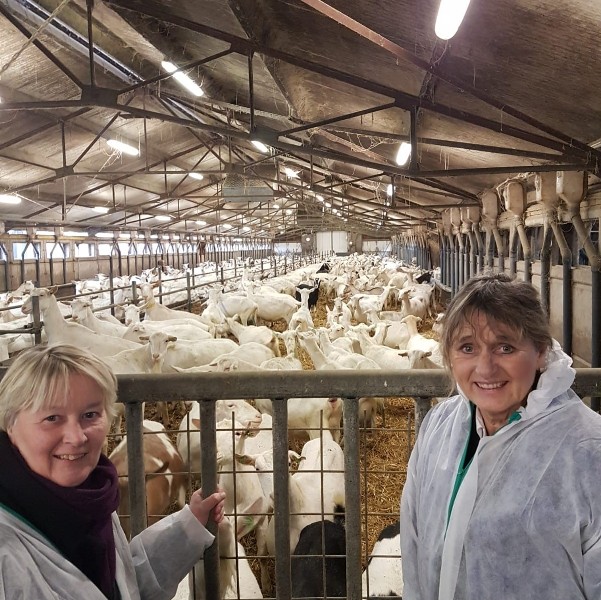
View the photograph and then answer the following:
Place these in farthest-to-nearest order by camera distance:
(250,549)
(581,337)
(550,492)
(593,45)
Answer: (581,337)
(250,549)
(593,45)
(550,492)

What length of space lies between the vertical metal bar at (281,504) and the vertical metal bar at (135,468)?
65 centimetres

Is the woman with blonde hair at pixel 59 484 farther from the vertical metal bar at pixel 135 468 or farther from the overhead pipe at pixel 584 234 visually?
the overhead pipe at pixel 584 234

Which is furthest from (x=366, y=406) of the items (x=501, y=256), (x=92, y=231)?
(x=92, y=231)

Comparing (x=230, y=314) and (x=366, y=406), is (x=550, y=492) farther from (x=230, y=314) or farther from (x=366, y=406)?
(x=230, y=314)

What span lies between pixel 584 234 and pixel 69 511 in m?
7.17

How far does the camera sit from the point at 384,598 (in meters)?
2.61

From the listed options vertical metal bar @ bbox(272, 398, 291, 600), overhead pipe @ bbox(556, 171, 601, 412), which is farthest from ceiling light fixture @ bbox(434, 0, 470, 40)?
overhead pipe @ bbox(556, 171, 601, 412)

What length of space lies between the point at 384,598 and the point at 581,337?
603 cm

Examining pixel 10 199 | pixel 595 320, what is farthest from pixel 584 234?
pixel 10 199

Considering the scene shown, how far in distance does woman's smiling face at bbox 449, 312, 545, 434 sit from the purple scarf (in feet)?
4.03

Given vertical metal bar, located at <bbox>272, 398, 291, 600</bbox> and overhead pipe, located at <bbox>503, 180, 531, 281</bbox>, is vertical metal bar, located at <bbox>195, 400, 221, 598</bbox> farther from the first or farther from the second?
overhead pipe, located at <bbox>503, 180, 531, 281</bbox>

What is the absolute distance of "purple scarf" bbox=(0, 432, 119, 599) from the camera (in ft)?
4.53

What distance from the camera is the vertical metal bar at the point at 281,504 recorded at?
2359 millimetres

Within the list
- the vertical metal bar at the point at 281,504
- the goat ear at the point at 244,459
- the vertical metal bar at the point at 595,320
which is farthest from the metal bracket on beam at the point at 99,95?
the vertical metal bar at the point at 595,320
